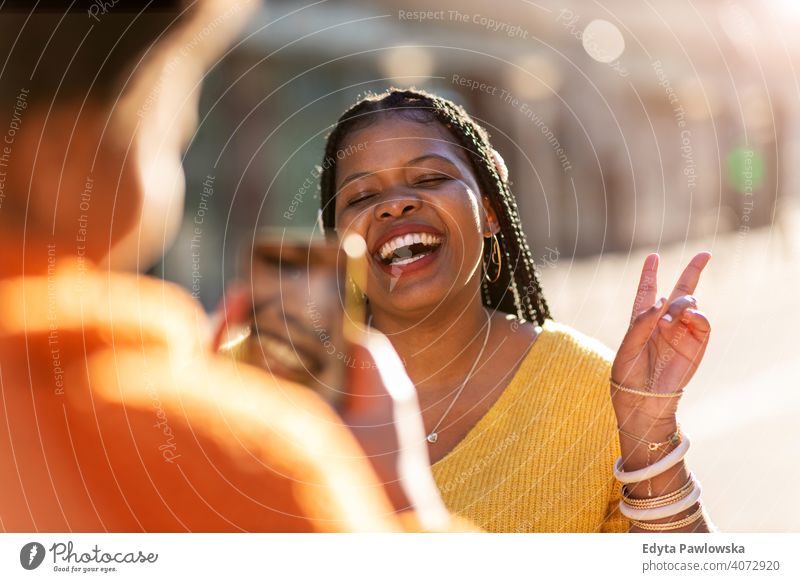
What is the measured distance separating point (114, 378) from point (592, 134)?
605 cm

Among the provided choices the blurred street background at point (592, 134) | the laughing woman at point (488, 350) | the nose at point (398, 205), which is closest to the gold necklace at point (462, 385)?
the laughing woman at point (488, 350)

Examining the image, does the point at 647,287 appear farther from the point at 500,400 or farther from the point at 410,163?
the point at 410,163

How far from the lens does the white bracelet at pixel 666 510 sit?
132 centimetres

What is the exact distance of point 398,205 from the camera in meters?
1.55

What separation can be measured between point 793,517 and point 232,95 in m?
2.97

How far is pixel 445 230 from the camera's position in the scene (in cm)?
157

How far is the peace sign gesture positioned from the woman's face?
406 millimetres

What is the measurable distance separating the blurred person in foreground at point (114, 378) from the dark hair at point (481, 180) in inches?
26.9

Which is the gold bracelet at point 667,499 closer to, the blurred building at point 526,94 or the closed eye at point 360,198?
the closed eye at point 360,198

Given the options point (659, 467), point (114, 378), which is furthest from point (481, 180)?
point (114, 378)

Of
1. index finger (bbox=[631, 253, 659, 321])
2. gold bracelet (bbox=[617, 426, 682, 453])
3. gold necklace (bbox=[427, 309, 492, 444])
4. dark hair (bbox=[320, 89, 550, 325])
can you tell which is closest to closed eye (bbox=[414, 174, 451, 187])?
dark hair (bbox=[320, 89, 550, 325])
